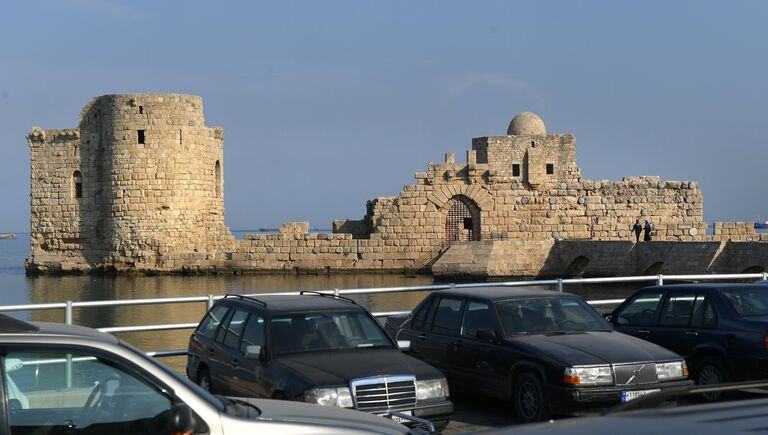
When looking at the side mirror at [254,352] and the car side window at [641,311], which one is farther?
the car side window at [641,311]

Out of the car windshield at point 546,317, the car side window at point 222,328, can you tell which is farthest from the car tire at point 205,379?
the car windshield at point 546,317

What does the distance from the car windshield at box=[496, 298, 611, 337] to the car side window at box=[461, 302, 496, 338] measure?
0.43 ft

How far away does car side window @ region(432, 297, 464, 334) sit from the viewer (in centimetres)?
1023

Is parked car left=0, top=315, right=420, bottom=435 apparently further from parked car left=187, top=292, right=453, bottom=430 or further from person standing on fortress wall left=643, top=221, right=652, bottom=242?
person standing on fortress wall left=643, top=221, right=652, bottom=242

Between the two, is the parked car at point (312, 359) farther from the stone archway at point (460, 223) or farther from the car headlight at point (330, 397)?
the stone archway at point (460, 223)

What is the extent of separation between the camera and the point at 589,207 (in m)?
39.4

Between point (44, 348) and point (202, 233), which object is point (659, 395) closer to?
point (44, 348)

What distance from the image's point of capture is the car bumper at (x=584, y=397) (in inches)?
338

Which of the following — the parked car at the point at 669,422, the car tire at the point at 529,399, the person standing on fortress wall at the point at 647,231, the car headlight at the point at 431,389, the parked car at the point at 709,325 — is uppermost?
the person standing on fortress wall at the point at 647,231

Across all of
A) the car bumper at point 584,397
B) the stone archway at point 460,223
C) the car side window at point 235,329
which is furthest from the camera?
the stone archway at point 460,223

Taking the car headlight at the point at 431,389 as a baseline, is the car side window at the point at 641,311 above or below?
above

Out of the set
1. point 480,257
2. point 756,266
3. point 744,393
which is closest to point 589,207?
point 480,257

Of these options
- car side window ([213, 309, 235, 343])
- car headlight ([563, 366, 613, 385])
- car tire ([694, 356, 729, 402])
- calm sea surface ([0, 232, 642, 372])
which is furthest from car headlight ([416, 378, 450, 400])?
calm sea surface ([0, 232, 642, 372])

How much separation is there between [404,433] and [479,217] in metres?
33.9
